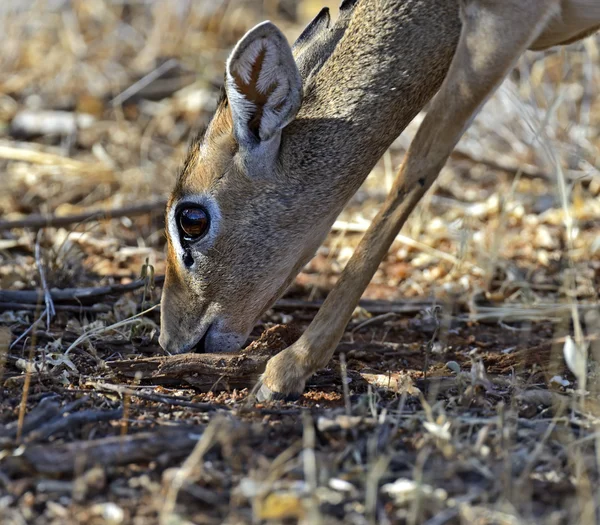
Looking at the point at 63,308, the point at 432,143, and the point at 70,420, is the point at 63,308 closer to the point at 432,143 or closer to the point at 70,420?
the point at 70,420

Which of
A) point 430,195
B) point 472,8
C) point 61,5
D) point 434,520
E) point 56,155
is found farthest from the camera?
point 61,5

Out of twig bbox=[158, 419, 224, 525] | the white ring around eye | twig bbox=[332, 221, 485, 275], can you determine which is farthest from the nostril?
twig bbox=[332, 221, 485, 275]

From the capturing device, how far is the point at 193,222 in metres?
4.42

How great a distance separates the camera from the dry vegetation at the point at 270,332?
2881 mm

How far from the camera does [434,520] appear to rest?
2.71 meters

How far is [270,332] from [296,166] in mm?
847

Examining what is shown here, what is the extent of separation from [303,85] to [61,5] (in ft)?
24.2

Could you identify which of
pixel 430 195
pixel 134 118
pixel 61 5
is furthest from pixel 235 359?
pixel 61 5

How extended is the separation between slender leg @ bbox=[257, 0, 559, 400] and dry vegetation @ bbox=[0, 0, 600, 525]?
0.65 feet

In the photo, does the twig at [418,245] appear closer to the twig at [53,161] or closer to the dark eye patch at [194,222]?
the dark eye patch at [194,222]

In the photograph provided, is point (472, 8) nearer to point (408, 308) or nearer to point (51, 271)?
point (408, 308)

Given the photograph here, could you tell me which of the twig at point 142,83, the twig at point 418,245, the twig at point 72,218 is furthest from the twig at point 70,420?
the twig at point 142,83

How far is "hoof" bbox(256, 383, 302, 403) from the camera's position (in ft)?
12.9

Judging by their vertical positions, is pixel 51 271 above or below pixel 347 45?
below
